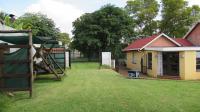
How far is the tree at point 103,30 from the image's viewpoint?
47.1m

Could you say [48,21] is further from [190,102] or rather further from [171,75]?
[190,102]

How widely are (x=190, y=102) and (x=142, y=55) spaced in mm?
19589

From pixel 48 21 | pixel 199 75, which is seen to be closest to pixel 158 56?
pixel 199 75

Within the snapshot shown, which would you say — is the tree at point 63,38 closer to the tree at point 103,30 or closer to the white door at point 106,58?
the tree at point 103,30

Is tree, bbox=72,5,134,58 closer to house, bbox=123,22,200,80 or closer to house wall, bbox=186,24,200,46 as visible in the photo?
house wall, bbox=186,24,200,46

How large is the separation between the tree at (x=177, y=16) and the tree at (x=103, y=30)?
7.38 meters

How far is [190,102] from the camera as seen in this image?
10031mm

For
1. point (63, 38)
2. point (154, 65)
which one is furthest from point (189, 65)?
point (63, 38)

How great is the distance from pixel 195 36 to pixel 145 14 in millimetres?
23720

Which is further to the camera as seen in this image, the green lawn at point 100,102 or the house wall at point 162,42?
the house wall at point 162,42

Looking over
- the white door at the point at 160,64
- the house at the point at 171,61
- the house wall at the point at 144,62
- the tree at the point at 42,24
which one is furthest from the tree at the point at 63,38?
the white door at the point at 160,64

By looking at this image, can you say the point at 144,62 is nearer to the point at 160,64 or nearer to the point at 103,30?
the point at 160,64

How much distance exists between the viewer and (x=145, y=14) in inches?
2159

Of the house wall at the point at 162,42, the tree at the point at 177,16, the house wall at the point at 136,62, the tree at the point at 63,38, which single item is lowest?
the house wall at the point at 136,62
